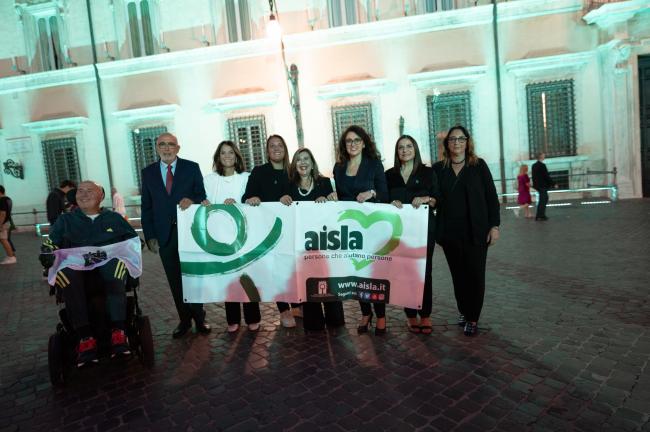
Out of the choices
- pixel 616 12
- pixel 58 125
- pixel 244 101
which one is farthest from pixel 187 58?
pixel 616 12

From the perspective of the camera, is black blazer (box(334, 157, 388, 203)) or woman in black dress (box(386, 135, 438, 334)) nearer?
woman in black dress (box(386, 135, 438, 334))

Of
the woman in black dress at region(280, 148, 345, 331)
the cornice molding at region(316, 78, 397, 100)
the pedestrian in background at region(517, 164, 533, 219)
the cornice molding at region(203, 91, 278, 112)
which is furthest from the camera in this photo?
the cornice molding at region(203, 91, 278, 112)

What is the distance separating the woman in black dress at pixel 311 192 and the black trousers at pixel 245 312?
570 millimetres

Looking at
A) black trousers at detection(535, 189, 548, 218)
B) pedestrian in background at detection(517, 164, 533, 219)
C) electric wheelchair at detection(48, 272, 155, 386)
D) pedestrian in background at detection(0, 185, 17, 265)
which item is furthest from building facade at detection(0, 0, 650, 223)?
electric wheelchair at detection(48, 272, 155, 386)

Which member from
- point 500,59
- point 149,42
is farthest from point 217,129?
point 500,59

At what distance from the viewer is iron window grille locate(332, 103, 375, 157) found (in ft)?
57.6

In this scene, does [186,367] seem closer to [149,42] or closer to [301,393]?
[301,393]

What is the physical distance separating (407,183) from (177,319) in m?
3.31

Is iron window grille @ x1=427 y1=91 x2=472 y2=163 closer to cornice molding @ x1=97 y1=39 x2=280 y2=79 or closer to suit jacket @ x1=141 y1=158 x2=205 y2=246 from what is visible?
cornice molding @ x1=97 y1=39 x2=280 y2=79

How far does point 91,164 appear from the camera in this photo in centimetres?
2002

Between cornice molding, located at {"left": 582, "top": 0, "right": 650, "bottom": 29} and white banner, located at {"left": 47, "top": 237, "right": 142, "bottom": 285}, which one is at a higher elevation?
cornice molding, located at {"left": 582, "top": 0, "right": 650, "bottom": 29}

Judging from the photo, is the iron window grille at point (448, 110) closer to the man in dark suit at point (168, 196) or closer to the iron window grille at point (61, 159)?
the man in dark suit at point (168, 196)

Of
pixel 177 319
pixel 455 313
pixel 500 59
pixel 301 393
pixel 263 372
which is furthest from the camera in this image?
pixel 500 59

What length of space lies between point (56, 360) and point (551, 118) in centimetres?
1688
